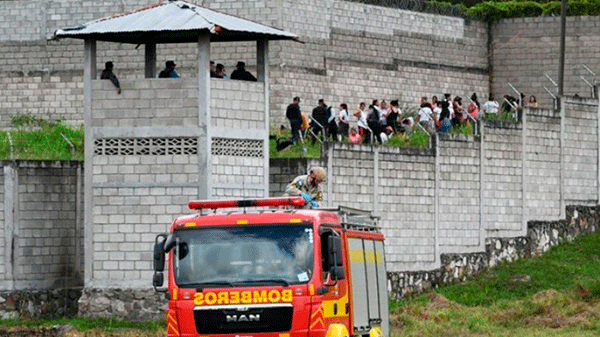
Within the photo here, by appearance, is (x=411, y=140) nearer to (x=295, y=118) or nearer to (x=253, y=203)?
(x=295, y=118)

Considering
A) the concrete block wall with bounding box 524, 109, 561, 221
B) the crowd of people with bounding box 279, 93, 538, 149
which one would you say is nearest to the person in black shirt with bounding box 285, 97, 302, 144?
the crowd of people with bounding box 279, 93, 538, 149

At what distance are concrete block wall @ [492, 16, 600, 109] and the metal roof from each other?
20.1m

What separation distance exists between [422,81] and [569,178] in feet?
26.7

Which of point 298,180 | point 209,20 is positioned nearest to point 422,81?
point 209,20

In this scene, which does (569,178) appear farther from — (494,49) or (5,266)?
(5,266)

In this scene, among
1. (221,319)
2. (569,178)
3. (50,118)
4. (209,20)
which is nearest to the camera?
(221,319)

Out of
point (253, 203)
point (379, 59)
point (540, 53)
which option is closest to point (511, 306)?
point (253, 203)

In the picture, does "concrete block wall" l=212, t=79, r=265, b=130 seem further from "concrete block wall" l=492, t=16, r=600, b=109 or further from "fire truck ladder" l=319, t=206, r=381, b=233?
"concrete block wall" l=492, t=16, r=600, b=109

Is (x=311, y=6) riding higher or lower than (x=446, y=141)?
higher

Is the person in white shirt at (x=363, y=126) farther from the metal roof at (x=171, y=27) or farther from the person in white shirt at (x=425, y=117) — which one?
the metal roof at (x=171, y=27)

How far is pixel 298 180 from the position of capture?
28.1 m

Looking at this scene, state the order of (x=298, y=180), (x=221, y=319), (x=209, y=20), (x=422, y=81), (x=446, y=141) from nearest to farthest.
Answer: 1. (x=221, y=319)
2. (x=298, y=180)
3. (x=209, y=20)
4. (x=446, y=141)
5. (x=422, y=81)

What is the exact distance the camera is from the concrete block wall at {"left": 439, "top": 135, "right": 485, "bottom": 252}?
41969mm

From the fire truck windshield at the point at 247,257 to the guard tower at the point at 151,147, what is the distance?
971 centimetres
